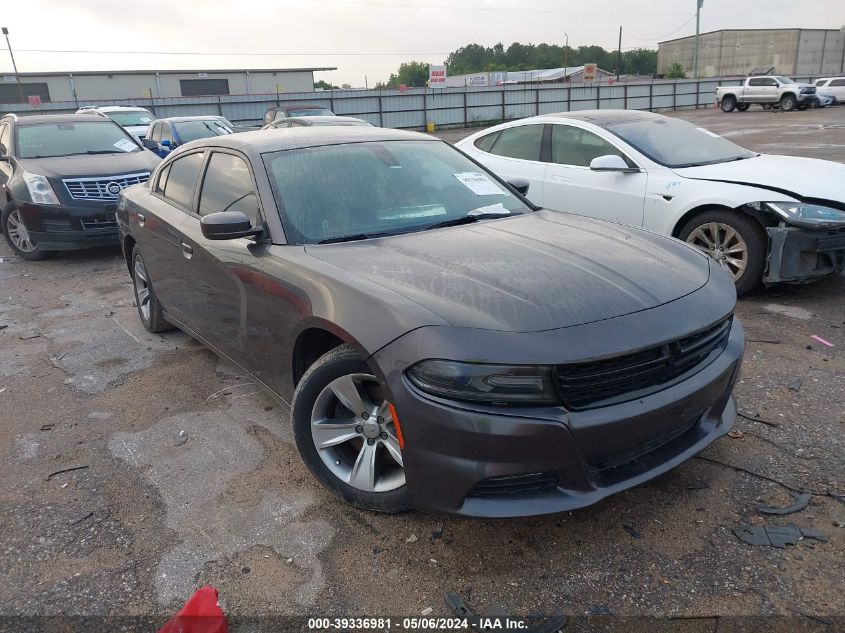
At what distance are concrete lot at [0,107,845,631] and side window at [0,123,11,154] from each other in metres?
6.01

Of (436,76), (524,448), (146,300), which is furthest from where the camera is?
(436,76)

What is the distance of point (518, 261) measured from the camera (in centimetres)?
275

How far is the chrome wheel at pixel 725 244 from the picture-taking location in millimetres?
5234

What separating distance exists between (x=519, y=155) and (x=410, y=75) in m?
129

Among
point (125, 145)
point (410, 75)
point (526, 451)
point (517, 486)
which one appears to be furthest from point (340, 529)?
point (410, 75)

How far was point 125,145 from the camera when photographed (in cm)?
906

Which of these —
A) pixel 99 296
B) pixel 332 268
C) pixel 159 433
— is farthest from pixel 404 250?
pixel 99 296

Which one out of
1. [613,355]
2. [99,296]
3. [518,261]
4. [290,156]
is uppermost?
[290,156]

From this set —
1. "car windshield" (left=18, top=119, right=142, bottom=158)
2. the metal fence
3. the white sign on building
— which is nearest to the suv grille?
"car windshield" (left=18, top=119, right=142, bottom=158)

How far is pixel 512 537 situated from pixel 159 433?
2119 millimetres

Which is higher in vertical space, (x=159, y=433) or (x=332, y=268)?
(x=332, y=268)

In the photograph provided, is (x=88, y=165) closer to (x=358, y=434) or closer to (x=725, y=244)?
(x=358, y=434)

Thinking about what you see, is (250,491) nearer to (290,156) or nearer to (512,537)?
(512,537)

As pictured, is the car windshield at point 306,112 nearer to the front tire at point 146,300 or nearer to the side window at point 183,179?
the front tire at point 146,300
